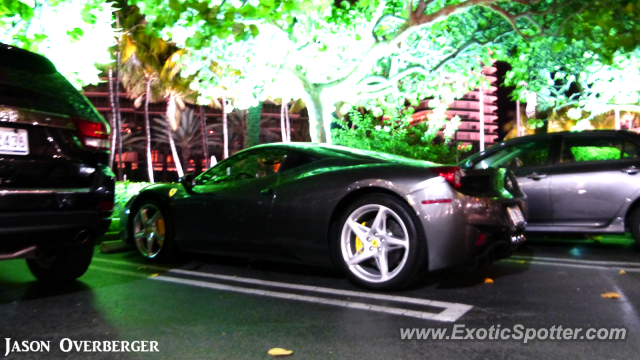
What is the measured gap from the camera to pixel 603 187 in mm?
6340

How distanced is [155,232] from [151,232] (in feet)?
0.19

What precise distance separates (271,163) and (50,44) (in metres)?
5.51

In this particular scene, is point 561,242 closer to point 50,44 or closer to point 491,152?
point 491,152

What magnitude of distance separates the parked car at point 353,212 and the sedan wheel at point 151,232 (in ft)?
0.81

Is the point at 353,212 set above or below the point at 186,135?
below

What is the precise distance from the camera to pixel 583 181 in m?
6.44

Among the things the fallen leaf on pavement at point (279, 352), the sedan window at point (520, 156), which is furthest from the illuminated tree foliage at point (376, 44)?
the fallen leaf on pavement at point (279, 352)

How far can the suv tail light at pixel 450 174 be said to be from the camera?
429 centimetres

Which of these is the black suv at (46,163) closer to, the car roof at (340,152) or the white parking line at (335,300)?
the white parking line at (335,300)

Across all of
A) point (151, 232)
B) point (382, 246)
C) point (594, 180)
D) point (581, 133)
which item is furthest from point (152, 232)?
point (581, 133)

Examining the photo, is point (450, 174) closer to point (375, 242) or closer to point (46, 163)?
point (375, 242)

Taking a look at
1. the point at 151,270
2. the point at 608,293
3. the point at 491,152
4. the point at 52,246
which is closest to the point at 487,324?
the point at 608,293

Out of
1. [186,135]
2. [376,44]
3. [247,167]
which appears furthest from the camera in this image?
[186,135]

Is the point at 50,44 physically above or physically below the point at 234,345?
above
